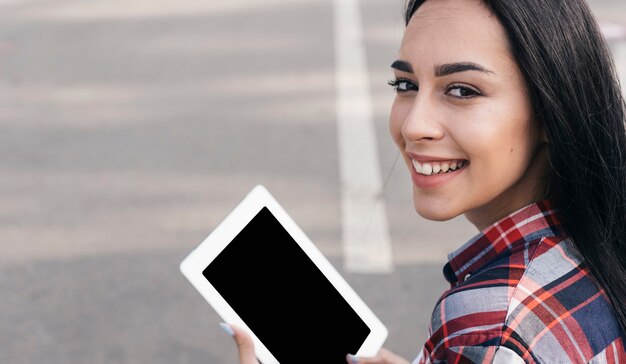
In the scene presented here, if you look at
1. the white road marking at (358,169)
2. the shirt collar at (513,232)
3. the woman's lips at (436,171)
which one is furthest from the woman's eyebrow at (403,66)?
the white road marking at (358,169)

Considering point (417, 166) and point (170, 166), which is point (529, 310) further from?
point (170, 166)

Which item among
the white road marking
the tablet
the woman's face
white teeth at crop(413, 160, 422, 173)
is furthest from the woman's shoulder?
the white road marking

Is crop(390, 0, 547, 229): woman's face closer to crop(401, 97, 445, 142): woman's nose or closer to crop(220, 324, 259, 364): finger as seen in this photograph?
crop(401, 97, 445, 142): woman's nose

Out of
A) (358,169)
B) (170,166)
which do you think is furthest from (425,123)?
(170,166)

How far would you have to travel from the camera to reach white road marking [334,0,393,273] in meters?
4.95

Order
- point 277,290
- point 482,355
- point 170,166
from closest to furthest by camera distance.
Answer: point 482,355 < point 277,290 < point 170,166

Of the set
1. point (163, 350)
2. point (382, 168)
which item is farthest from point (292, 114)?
point (163, 350)

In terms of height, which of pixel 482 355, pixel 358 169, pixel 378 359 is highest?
pixel 358 169

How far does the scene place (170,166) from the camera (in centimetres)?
588

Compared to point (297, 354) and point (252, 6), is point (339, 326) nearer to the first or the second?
point (297, 354)

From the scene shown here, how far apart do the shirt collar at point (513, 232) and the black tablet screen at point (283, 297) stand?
1.08 feet

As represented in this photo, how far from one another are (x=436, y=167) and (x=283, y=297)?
17.0 inches

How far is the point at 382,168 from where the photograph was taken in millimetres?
5898

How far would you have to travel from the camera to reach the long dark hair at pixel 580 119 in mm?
1604
